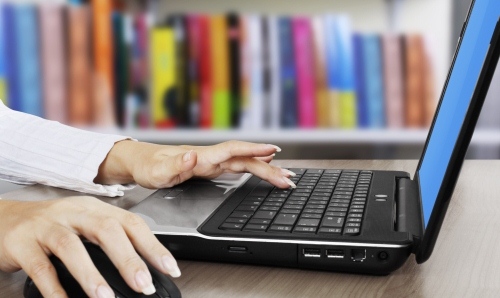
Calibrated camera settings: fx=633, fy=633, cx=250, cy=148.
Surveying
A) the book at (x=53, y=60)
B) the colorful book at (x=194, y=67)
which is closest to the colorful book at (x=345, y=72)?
the colorful book at (x=194, y=67)

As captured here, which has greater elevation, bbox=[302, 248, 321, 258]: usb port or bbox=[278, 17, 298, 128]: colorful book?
bbox=[302, 248, 321, 258]: usb port

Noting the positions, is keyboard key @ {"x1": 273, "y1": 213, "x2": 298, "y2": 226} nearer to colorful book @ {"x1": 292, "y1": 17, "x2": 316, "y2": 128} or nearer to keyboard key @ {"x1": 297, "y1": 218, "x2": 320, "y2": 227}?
keyboard key @ {"x1": 297, "y1": 218, "x2": 320, "y2": 227}

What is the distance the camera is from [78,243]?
1.64ft

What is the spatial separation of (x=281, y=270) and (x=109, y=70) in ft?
4.99

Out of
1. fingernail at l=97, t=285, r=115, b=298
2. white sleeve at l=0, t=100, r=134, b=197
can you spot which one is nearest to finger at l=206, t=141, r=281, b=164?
→ white sleeve at l=0, t=100, r=134, b=197

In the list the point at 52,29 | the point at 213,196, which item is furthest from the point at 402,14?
the point at 213,196

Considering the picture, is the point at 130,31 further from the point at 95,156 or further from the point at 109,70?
the point at 95,156

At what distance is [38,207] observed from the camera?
57 cm

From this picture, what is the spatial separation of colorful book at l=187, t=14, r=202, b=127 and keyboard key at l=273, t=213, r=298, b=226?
1.35 m

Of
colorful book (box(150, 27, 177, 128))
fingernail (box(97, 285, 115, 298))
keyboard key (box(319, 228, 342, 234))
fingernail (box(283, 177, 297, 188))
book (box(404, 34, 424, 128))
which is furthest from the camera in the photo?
colorful book (box(150, 27, 177, 128))

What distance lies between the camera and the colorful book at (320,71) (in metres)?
1.88

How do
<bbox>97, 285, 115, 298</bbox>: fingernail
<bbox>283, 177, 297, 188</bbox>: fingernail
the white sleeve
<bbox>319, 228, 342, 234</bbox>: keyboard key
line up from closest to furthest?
<bbox>97, 285, 115, 298</bbox>: fingernail
<bbox>319, 228, 342, 234</bbox>: keyboard key
<bbox>283, 177, 297, 188</bbox>: fingernail
the white sleeve

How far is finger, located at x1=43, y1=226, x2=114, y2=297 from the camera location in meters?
0.46

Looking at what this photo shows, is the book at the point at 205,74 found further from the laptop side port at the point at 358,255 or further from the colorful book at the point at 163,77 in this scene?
the laptop side port at the point at 358,255
